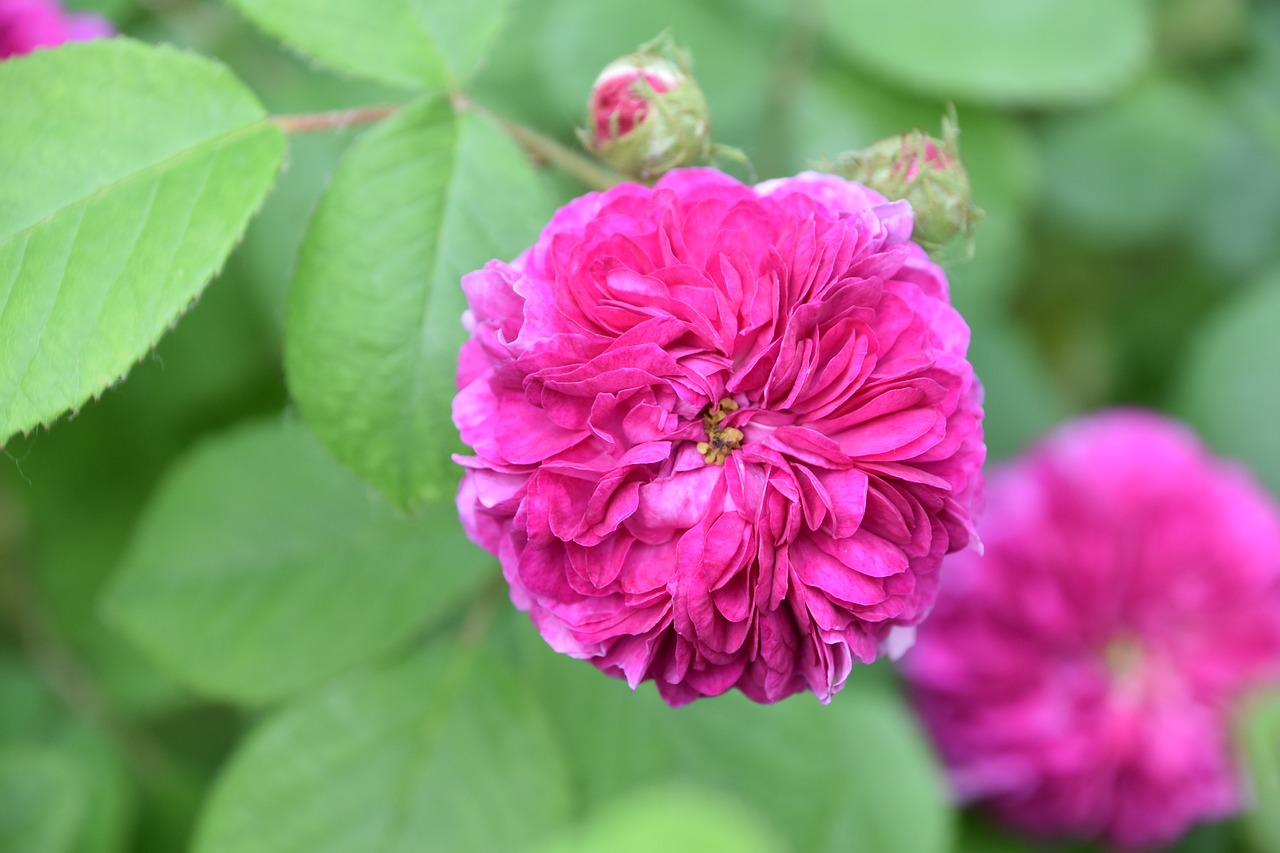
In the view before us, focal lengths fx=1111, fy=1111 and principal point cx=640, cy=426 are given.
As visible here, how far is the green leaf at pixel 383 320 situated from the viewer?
3.88 ft

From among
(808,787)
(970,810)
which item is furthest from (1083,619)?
(808,787)

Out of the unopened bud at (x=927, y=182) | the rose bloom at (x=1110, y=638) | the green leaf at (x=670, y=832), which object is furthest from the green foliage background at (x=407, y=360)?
the unopened bud at (x=927, y=182)

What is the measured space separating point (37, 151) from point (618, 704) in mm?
1013

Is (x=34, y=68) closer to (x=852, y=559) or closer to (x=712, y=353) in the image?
(x=712, y=353)

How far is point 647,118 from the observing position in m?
1.19

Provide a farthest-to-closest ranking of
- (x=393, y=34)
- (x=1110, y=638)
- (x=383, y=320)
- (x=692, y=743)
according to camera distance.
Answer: (x=1110, y=638) < (x=692, y=743) < (x=393, y=34) < (x=383, y=320)

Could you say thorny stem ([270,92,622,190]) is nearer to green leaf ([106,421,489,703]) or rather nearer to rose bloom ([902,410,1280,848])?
green leaf ([106,421,489,703])

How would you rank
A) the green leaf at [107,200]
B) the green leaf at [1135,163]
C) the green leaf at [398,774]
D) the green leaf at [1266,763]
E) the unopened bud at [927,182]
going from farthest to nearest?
the green leaf at [1135,163], the green leaf at [398,774], the unopened bud at [927,182], the green leaf at [107,200], the green leaf at [1266,763]

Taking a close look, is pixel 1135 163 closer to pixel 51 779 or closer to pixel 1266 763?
pixel 1266 763

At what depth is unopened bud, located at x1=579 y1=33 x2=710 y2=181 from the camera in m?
1.20

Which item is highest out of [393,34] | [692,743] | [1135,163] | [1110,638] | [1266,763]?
[393,34]

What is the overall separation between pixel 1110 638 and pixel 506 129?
1.39 metres

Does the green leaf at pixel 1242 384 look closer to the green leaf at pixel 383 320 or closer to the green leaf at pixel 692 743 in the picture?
the green leaf at pixel 692 743

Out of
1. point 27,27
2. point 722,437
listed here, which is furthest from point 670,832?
point 27,27
